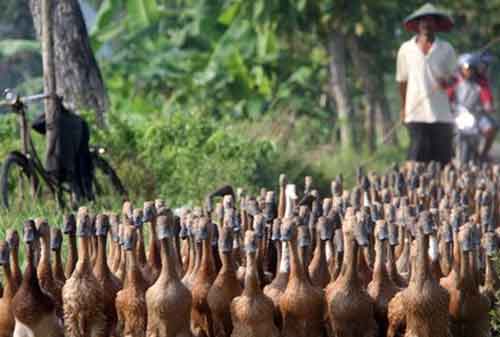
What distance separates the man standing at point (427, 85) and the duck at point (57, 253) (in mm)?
6069

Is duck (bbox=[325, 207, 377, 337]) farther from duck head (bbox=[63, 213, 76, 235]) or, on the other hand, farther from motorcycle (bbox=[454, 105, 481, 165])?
motorcycle (bbox=[454, 105, 481, 165])

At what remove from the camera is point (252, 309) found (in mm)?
4891

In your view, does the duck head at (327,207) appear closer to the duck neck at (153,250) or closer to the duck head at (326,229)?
the duck head at (326,229)

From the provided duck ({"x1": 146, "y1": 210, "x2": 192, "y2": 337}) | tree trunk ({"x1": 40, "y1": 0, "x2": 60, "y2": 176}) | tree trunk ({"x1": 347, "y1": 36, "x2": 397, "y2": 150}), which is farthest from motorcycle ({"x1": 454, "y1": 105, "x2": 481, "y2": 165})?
duck ({"x1": 146, "y1": 210, "x2": 192, "y2": 337})

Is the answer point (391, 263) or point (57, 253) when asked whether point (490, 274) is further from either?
point (57, 253)

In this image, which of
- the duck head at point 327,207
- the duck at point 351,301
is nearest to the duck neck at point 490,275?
the duck at point 351,301

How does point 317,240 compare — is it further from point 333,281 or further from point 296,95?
point 296,95

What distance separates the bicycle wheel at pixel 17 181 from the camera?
8.82 m

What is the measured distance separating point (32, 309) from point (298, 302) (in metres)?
1.13

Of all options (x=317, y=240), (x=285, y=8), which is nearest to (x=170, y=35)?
(x=285, y=8)

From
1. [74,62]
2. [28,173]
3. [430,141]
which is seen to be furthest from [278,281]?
[74,62]

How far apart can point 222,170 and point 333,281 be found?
4.94 m

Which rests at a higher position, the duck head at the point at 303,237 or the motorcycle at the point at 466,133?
the motorcycle at the point at 466,133

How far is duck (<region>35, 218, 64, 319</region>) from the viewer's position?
5.19 meters
